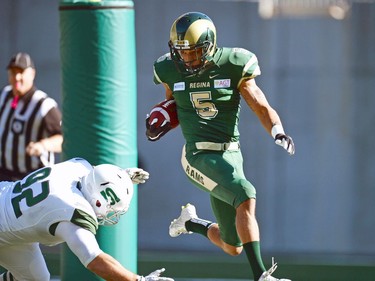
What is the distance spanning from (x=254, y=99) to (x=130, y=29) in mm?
1002

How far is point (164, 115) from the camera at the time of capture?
6.20 meters

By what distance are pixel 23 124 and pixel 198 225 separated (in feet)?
5.06

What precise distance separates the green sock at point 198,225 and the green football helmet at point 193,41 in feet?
2.94

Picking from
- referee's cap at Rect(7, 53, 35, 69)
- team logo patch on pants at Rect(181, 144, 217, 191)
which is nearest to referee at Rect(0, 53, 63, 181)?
referee's cap at Rect(7, 53, 35, 69)

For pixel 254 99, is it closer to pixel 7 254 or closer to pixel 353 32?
pixel 7 254

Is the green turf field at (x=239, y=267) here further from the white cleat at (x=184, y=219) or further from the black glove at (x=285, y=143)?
the black glove at (x=285, y=143)

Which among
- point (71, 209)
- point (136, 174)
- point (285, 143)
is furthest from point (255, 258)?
point (71, 209)

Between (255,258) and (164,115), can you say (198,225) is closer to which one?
(164,115)

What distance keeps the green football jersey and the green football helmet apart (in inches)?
2.0

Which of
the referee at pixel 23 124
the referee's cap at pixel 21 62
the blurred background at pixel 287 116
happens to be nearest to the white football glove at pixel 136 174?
the referee at pixel 23 124

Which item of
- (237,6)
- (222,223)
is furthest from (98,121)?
(237,6)

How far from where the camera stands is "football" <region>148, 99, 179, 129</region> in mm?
6172

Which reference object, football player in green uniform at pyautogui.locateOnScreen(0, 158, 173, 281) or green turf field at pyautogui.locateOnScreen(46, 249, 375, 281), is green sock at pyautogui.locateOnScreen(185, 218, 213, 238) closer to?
green turf field at pyautogui.locateOnScreen(46, 249, 375, 281)

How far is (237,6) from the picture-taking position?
9094mm
